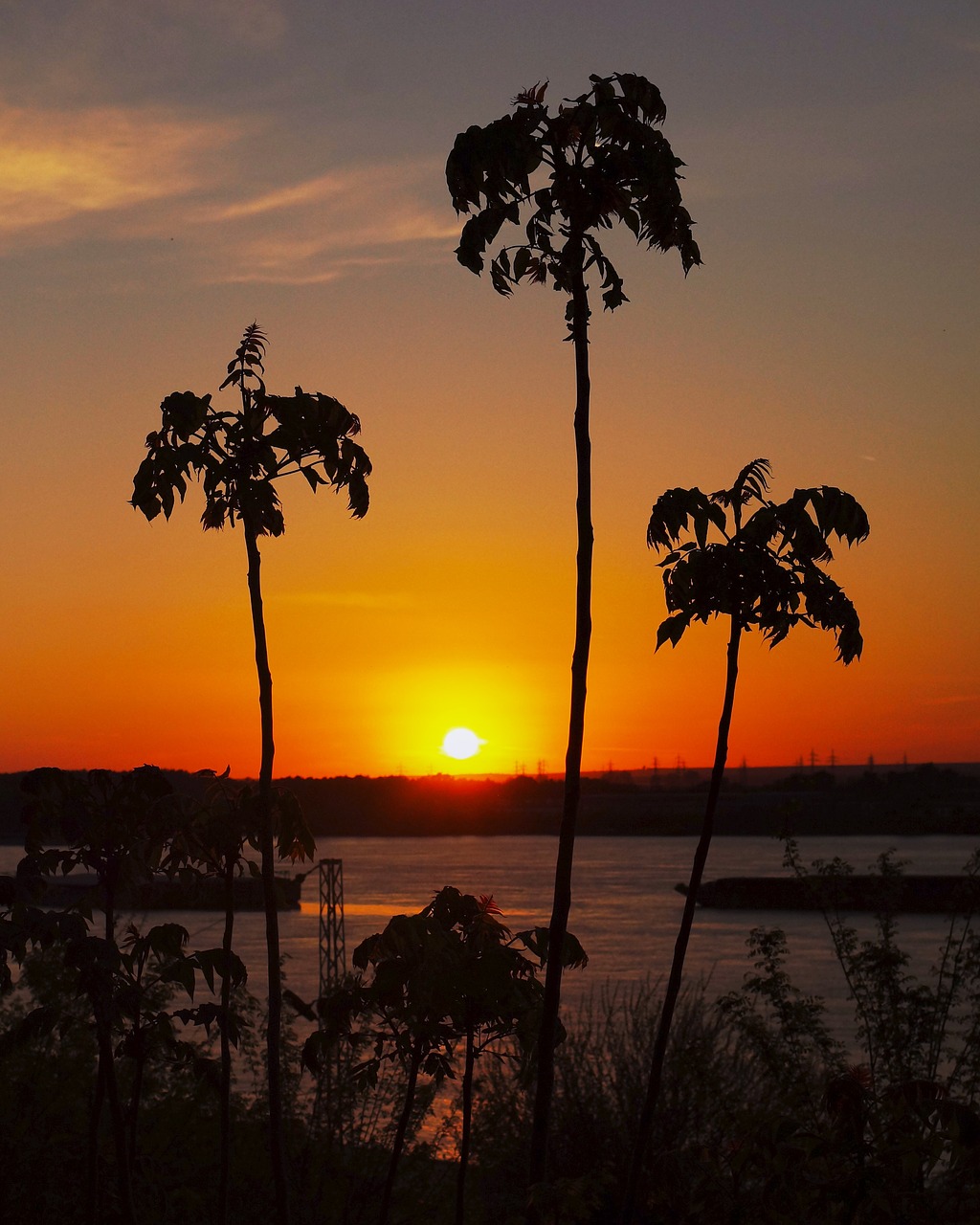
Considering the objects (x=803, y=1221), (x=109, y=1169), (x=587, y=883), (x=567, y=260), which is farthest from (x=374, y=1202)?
(x=587, y=883)

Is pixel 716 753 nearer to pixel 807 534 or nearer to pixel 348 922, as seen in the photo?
pixel 807 534

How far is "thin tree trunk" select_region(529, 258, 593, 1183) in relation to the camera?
8.70 m

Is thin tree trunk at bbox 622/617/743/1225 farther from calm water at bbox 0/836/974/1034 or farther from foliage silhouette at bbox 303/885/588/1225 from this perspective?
calm water at bbox 0/836/974/1034

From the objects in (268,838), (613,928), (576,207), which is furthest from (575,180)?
(613,928)

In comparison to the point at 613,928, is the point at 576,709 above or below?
above

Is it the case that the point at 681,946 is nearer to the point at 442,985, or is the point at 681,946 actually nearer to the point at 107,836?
the point at 442,985

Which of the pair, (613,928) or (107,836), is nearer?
(107,836)

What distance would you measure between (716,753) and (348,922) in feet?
397

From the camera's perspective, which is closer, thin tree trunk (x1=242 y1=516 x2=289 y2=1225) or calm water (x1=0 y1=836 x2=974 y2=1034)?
thin tree trunk (x1=242 y1=516 x2=289 y2=1225)

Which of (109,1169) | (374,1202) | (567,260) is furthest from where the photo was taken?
(374,1202)

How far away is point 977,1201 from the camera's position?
31.5ft

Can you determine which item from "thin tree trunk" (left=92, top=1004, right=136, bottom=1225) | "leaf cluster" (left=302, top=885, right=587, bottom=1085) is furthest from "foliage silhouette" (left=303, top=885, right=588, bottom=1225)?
"thin tree trunk" (left=92, top=1004, right=136, bottom=1225)

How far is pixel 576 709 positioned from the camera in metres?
8.98

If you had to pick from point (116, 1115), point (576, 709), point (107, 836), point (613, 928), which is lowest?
point (613, 928)
